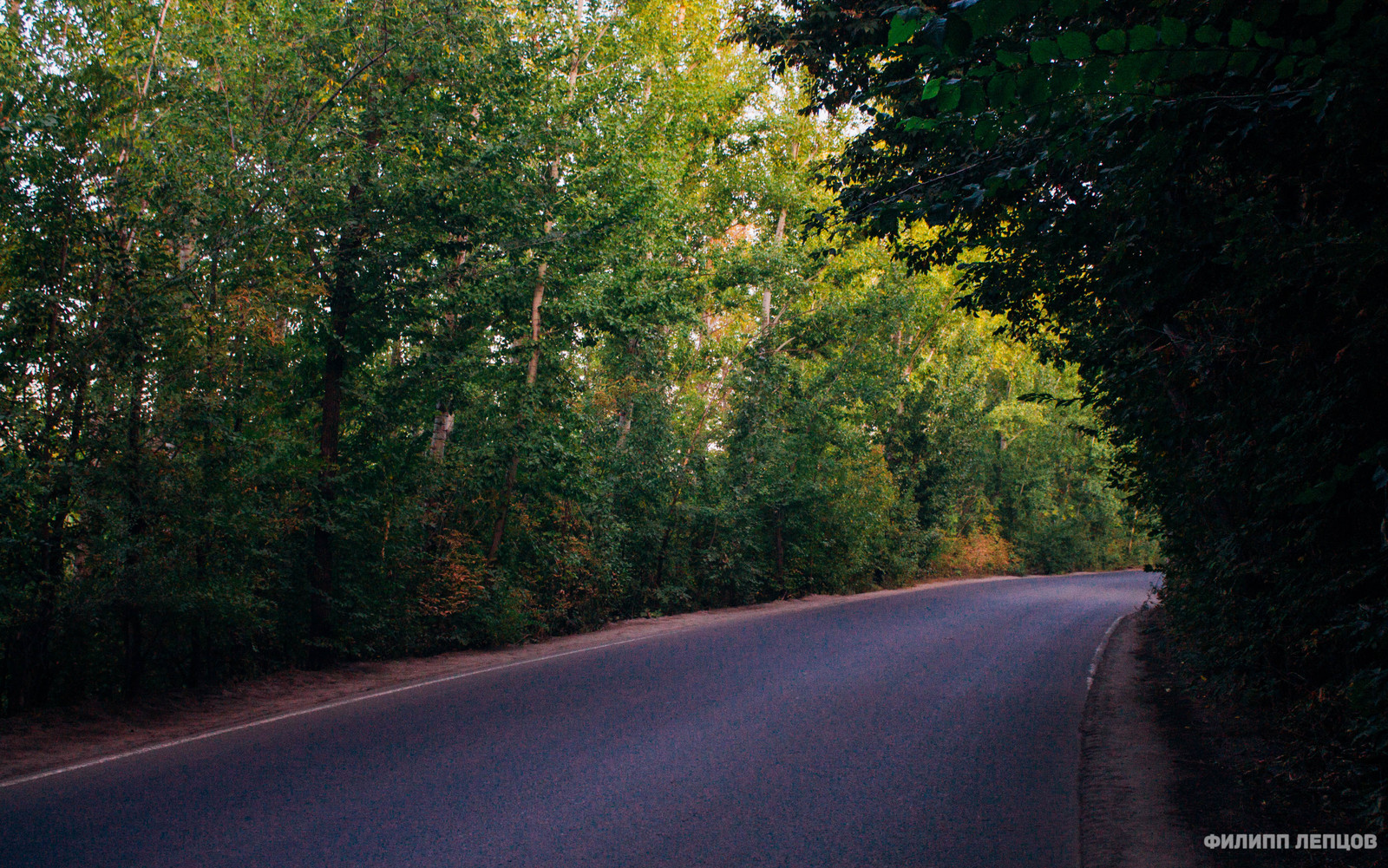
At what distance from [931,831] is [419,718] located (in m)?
5.16

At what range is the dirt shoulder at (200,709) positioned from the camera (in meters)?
7.30

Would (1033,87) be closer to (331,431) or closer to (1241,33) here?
(1241,33)

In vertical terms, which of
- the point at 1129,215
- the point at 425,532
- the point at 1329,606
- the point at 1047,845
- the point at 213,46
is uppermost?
the point at 213,46

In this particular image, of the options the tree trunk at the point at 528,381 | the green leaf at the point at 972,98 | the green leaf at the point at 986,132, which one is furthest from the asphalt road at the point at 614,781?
the tree trunk at the point at 528,381

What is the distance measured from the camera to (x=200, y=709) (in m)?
9.18

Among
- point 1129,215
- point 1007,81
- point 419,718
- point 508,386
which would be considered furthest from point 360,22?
point 1007,81

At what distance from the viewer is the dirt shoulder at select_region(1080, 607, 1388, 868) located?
468 cm

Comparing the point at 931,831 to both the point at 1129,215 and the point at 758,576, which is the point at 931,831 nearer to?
the point at 1129,215

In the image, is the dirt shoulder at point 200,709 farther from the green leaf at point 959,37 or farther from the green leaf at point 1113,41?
the green leaf at point 1113,41

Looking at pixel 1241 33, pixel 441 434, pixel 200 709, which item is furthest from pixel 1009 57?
pixel 441 434

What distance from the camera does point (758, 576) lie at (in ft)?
81.6

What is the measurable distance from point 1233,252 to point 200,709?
405 inches

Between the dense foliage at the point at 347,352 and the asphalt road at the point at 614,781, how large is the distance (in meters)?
2.91

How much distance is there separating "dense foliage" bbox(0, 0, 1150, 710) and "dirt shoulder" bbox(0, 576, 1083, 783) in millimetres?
563
